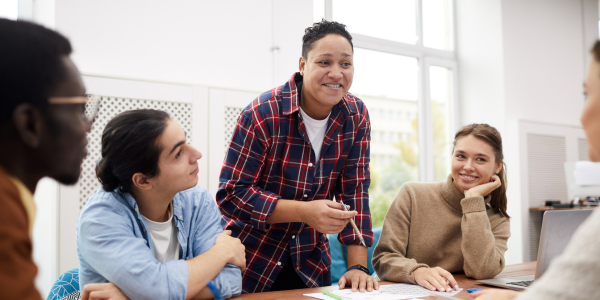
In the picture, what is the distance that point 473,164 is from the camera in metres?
1.97

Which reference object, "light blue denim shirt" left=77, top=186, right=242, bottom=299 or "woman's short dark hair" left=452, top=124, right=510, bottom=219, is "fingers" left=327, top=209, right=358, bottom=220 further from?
"woman's short dark hair" left=452, top=124, right=510, bottom=219

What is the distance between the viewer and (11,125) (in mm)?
586

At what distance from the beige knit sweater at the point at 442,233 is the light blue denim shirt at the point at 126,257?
29.9 inches

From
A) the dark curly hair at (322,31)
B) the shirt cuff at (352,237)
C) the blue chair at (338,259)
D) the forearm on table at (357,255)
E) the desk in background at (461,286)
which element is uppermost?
the dark curly hair at (322,31)

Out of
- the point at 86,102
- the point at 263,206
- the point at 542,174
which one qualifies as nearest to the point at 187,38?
the point at 263,206

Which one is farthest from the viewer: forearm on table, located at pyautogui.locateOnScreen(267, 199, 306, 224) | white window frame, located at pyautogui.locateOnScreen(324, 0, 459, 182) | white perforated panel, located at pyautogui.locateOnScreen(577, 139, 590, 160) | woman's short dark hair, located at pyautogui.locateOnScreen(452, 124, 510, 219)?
white perforated panel, located at pyautogui.locateOnScreen(577, 139, 590, 160)

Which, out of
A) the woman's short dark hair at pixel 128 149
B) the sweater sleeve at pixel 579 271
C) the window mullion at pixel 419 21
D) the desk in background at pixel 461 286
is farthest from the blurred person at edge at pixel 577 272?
the window mullion at pixel 419 21

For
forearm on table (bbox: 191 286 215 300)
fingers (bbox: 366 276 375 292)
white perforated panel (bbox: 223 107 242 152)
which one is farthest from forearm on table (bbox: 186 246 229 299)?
white perforated panel (bbox: 223 107 242 152)

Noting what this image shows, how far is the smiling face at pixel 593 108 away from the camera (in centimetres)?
72

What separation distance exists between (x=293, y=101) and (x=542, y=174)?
3.79 metres

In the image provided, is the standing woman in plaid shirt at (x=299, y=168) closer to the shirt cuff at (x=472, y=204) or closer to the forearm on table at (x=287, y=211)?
the forearm on table at (x=287, y=211)

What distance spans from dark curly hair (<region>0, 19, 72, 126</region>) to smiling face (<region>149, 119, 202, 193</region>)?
0.70 metres

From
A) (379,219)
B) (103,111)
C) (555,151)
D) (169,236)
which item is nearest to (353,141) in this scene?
(169,236)

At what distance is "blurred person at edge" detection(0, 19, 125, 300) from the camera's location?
0.55 metres
